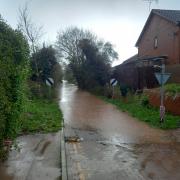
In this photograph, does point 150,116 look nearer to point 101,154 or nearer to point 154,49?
point 101,154

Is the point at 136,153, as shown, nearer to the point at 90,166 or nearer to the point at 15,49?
the point at 90,166

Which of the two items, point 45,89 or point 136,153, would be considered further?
point 45,89

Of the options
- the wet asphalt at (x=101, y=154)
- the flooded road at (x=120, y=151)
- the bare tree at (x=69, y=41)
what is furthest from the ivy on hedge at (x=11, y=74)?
the bare tree at (x=69, y=41)

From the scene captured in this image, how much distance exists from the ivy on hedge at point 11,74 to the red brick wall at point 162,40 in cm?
2468

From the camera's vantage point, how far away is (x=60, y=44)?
7012 cm

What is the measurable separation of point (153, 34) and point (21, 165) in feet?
105

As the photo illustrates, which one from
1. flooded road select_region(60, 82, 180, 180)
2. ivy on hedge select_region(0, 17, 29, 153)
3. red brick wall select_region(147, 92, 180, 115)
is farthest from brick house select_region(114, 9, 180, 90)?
ivy on hedge select_region(0, 17, 29, 153)

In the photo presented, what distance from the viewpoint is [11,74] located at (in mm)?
9445

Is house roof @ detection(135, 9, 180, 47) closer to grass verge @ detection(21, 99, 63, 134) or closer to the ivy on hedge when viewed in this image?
grass verge @ detection(21, 99, 63, 134)

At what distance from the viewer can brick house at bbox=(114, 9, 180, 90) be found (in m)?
30.3

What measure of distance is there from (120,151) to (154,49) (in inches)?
1122

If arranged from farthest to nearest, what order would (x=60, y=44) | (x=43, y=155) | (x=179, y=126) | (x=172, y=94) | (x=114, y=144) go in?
(x=60, y=44) → (x=172, y=94) → (x=179, y=126) → (x=114, y=144) → (x=43, y=155)

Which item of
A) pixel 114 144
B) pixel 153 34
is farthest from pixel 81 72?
pixel 114 144

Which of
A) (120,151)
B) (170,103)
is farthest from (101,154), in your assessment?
(170,103)
